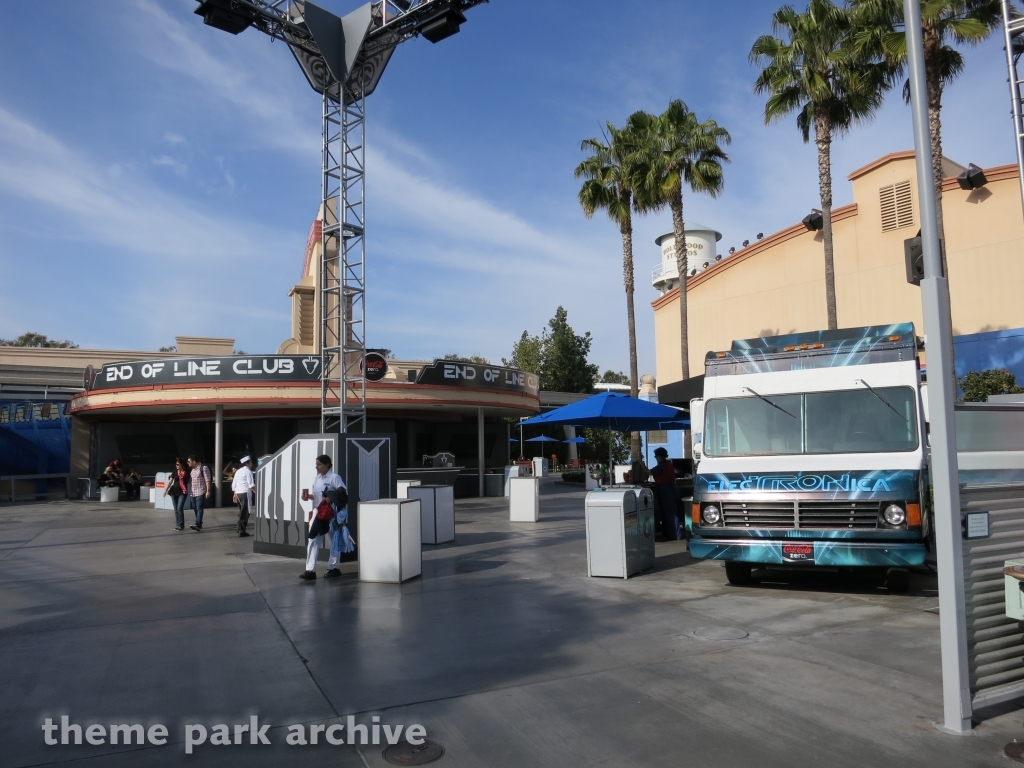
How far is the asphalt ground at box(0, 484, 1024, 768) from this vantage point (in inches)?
186

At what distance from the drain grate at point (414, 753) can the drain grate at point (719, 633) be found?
3310 mm

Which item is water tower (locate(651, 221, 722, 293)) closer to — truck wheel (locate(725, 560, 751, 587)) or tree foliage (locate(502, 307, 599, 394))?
tree foliage (locate(502, 307, 599, 394))

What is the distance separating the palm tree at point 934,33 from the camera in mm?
15828

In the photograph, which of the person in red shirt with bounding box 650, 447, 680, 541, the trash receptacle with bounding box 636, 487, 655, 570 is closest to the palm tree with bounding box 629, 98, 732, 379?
the person in red shirt with bounding box 650, 447, 680, 541

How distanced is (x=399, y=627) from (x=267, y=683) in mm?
1961

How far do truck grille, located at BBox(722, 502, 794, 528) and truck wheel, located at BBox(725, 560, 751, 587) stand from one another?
884mm

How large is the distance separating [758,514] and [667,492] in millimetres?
5667

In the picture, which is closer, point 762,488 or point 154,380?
point 762,488

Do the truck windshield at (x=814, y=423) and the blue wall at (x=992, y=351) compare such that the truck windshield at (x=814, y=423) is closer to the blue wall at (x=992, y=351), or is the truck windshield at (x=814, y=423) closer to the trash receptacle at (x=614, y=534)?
the trash receptacle at (x=614, y=534)

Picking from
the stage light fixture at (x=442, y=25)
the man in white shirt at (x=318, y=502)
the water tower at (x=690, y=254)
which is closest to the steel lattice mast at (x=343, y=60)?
the stage light fixture at (x=442, y=25)

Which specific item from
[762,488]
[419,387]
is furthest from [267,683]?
[419,387]

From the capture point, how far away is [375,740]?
4852mm

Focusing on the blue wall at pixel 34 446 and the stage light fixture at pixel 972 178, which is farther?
the blue wall at pixel 34 446

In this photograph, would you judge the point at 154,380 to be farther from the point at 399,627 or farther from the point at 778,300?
the point at 778,300
